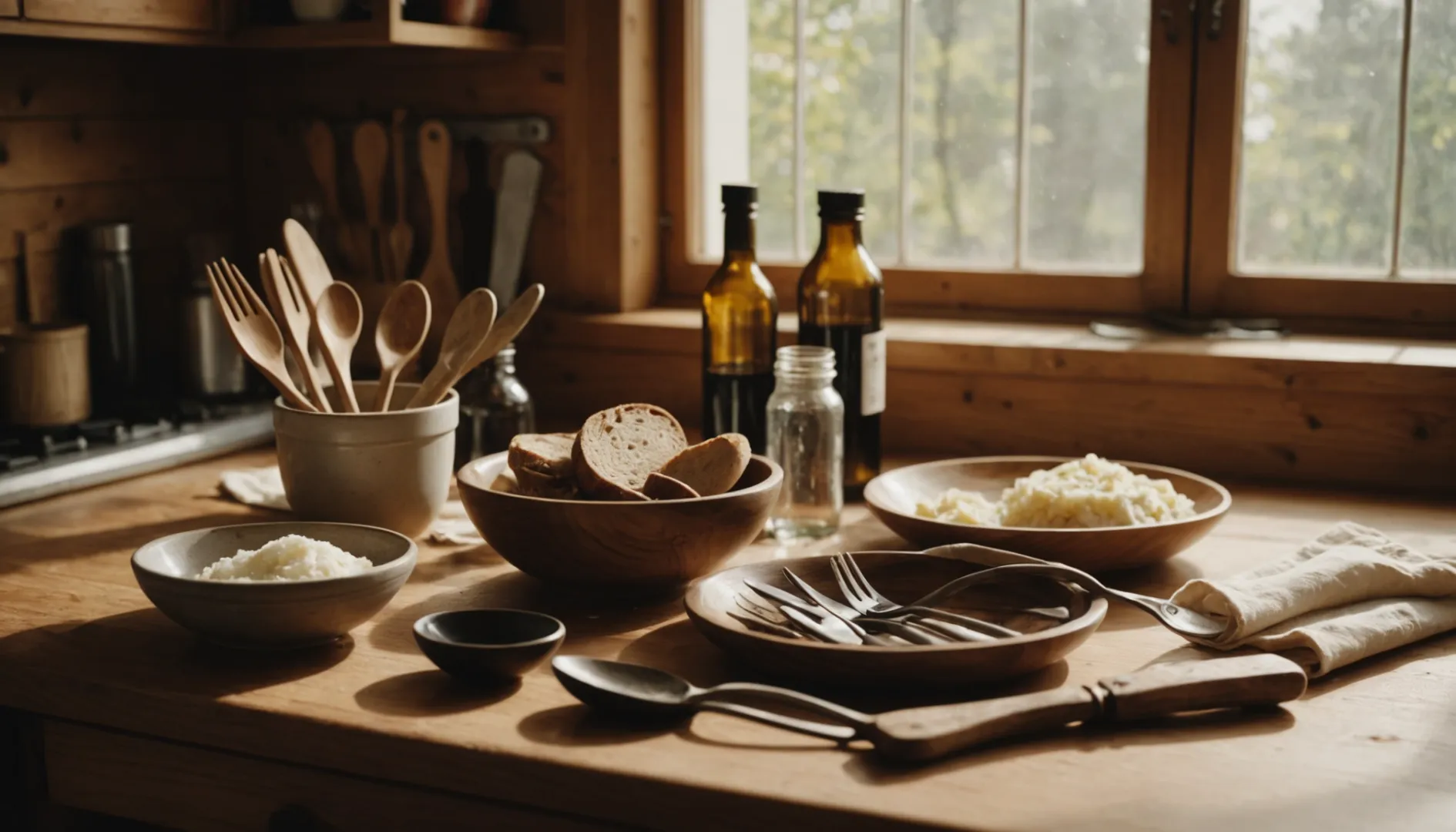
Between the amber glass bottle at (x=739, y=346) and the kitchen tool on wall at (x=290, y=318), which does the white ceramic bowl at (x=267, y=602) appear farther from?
the amber glass bottle at (x=739, y=346)

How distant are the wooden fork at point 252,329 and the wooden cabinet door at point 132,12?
0.45 metres

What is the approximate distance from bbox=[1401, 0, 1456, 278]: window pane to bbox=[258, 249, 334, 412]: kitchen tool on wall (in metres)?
Result: 1.22

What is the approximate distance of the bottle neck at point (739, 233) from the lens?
1.44 meters

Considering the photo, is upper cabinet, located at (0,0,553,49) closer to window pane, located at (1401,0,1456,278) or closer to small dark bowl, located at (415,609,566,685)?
small dark bowl, located at (415,609,566,685)

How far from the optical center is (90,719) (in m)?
1.04

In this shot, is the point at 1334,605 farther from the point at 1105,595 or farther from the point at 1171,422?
the point at 1171,422

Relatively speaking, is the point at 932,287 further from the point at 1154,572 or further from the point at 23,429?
the point at 23,429

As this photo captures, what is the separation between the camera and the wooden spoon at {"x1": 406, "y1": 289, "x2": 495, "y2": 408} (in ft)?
4.59

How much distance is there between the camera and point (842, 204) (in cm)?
144

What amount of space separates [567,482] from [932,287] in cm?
82

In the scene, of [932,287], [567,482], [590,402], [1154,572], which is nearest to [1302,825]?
[1154,572]

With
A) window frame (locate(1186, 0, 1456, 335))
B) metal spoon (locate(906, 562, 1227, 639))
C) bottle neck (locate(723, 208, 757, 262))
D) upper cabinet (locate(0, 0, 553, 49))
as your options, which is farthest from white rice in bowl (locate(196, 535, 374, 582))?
window frame (locate(1186, 0, 1456, 335))

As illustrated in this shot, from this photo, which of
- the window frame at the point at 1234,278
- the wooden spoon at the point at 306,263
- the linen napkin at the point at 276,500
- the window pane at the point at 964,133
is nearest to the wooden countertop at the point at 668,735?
the linen napkin at the point at 276,500

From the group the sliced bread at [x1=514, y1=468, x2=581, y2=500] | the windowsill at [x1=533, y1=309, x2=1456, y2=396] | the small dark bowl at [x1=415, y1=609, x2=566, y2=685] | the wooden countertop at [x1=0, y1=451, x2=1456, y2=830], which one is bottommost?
the wooden countertop at [x1=0, y1=451, x2=1456, y2=830]
